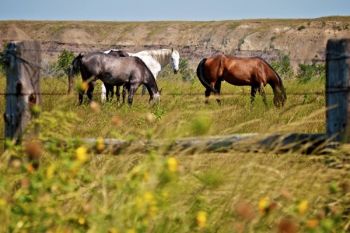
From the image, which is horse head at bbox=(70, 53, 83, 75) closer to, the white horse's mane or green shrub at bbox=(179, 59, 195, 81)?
the white horse's mane

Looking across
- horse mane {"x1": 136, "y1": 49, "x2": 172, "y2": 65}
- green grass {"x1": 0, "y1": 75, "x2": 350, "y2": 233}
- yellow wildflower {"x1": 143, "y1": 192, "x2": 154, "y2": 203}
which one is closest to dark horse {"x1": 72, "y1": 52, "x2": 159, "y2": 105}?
horse mane {"x1": 136, "y1": 49, "x2": 172, "y2": 65}

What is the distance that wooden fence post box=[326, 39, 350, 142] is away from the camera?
4.75m

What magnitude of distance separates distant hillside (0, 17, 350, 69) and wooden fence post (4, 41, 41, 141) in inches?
2675

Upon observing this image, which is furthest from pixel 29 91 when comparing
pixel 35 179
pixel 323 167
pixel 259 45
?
pixel 259 45

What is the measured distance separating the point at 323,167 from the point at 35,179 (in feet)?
7.00

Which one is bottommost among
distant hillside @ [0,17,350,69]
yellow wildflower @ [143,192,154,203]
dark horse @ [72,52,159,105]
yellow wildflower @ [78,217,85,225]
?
yellow wildflower @ [78,217,85,225]

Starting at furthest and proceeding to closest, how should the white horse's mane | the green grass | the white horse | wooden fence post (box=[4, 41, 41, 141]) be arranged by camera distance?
the white horse's mane
the white horse
wooden fence post (box=[4, 41, 41, 141])
the green grass

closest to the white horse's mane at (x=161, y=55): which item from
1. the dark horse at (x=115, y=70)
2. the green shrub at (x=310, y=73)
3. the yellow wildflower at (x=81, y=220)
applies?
the green shrub at (x=310, y=73)

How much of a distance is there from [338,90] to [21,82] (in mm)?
2299

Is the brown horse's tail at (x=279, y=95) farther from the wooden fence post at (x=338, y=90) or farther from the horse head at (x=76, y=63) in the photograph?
the horse head at (x=76, y=63)

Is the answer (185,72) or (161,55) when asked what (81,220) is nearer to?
(161,55)

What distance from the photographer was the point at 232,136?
4750 mm

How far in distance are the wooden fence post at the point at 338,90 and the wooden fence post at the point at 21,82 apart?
84.4 inches

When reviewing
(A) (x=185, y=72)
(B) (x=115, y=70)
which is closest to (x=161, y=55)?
(B) (x=115, y=70)
